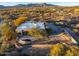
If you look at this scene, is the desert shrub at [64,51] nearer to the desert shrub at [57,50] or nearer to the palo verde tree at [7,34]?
the desert shrub at [57,50]

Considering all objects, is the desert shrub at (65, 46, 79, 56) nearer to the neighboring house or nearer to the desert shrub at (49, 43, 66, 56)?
the desert shrub at (49, 43, 66, 56)

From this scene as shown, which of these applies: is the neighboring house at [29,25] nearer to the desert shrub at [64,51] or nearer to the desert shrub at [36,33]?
the desert shrub at [36,33]

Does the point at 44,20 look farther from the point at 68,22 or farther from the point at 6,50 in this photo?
the point at 6,50

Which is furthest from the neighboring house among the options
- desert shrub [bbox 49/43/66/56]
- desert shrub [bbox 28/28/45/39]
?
desert shrub [bbox 49/43/66/56]

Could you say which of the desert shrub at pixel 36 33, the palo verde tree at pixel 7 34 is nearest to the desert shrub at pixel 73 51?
the desert shrub at pixel 36 33

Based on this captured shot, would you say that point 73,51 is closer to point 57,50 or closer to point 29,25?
point 57,50

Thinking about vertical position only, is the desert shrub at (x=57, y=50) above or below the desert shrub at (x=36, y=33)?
below

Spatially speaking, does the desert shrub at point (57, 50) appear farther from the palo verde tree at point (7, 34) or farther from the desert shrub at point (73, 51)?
the palo verde tree at point (7, 34)

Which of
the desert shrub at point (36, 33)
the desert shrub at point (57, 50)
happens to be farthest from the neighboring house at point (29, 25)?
the desert shrub at point (57, 50)

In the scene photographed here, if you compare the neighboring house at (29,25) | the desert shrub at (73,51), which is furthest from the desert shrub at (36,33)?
the desert shrub at (73,51)

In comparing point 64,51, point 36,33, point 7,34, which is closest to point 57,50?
point 64,51

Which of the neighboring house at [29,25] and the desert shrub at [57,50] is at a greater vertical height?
the neighboring house at [29,25]
